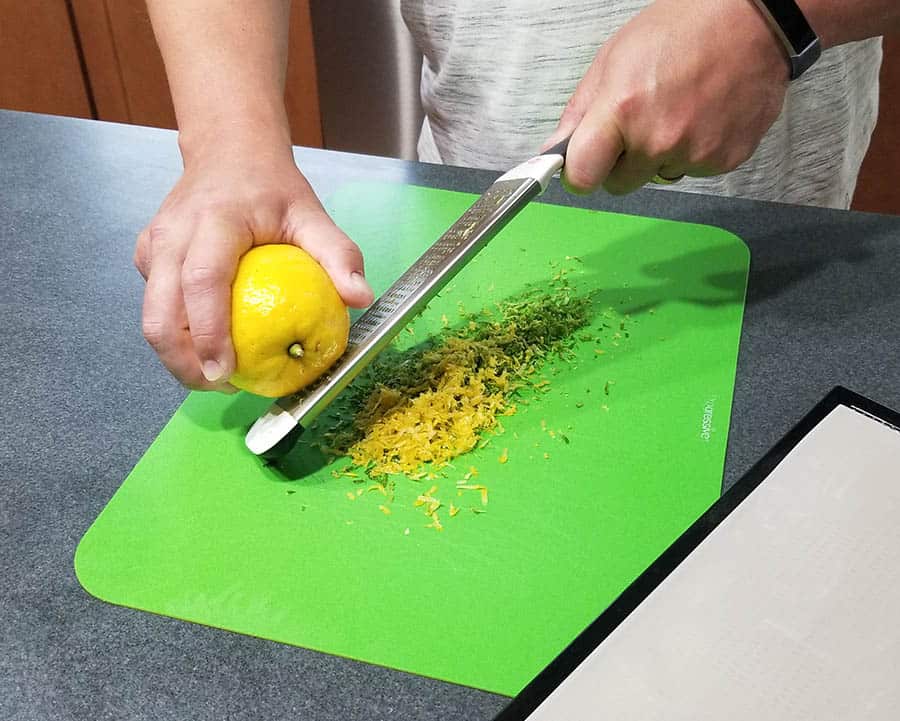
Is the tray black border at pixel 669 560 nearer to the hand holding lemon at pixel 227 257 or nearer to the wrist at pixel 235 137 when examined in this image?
the hand holding lemon at pixel 227 257

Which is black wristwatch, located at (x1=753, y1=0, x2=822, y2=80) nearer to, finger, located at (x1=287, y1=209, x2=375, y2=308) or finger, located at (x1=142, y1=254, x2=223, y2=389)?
finger, located at (x1=287, y1=209, x2=375, y2=308)

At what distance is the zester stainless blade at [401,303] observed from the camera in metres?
0.75

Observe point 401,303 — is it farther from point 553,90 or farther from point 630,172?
point 553,90

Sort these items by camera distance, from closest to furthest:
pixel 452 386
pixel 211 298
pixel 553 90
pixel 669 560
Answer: pixel 669 560 < pixel 211 298 < pixel 452 386 < pixel 553 90

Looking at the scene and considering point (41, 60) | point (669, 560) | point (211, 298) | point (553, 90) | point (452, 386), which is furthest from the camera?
point (41, 60)

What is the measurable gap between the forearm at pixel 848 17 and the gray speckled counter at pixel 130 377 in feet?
0.84

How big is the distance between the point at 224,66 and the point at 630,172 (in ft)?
1.49

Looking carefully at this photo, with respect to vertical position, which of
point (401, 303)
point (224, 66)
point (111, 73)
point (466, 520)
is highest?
point (224, 66)

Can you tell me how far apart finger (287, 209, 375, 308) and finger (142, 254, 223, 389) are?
0.12m

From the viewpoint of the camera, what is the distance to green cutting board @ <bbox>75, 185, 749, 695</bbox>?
25.1 inches

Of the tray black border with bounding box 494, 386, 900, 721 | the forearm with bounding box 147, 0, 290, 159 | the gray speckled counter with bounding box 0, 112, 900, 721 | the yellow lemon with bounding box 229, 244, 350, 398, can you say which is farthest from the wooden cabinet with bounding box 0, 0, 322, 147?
the tray black border with bounding box 494, 386, 900, 721

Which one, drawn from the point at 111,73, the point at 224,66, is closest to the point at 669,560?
the point at 224,66

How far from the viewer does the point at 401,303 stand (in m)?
0.77

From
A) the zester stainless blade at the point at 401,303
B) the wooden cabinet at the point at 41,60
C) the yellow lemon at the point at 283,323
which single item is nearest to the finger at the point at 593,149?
the zester stainless blade at the point at 401,303
